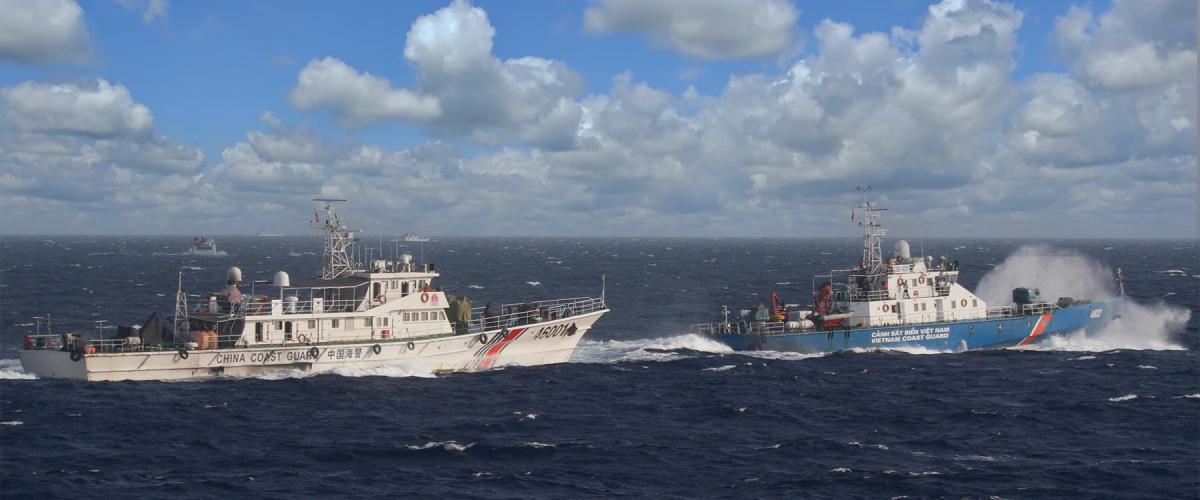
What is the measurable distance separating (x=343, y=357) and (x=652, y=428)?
65.6 ft

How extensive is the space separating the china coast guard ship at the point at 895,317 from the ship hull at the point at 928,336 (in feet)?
0.19

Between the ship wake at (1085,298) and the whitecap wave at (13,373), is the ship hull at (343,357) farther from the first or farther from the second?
the ship wake at (1085,298)

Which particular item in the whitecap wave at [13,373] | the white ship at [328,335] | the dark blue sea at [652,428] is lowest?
the dark blue sea at [652,428]

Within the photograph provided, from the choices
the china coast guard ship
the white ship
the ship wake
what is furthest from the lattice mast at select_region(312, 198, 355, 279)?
the ship wake

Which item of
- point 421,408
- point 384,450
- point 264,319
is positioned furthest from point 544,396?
point 264,319

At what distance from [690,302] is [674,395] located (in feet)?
186

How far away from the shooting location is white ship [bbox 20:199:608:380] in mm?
48656

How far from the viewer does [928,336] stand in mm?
63219

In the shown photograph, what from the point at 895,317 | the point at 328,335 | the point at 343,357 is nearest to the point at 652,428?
the point at 343,357

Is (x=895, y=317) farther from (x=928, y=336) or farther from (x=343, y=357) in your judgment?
(x=343, y=357)

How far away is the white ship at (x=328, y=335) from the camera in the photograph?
48656 mm

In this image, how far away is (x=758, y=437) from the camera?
1538 inches

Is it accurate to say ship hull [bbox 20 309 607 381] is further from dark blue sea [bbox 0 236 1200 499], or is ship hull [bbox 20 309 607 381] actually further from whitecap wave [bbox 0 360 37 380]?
dark blue sea [bbox 0 236 1200 499]

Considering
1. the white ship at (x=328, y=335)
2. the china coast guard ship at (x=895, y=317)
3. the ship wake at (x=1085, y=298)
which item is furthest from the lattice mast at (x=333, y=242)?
the ship wake at (x=1085, y=298)
